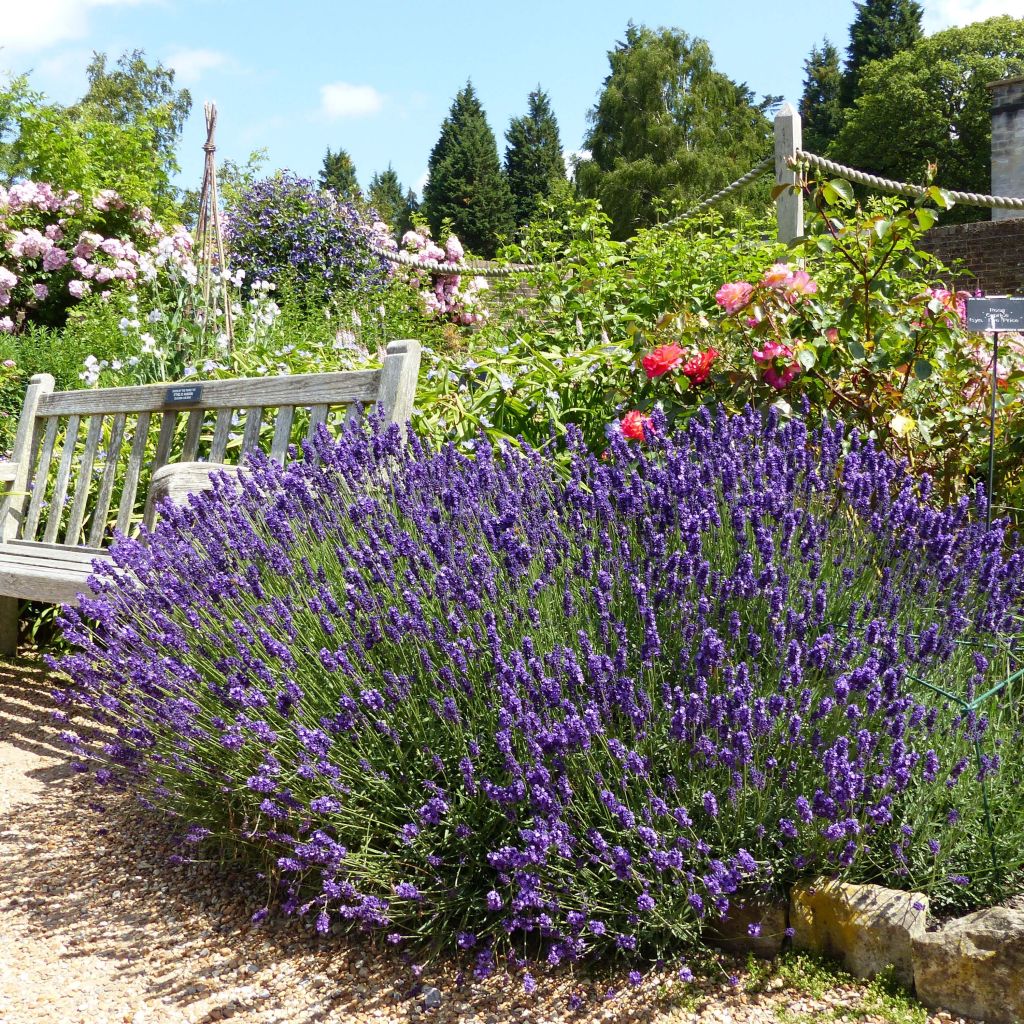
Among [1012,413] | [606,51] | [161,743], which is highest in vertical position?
[606,51]

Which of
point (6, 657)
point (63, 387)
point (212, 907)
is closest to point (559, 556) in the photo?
point (212, 907)

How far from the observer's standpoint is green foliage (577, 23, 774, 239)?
34.7 m

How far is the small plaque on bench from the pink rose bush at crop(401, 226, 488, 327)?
13.9 ft

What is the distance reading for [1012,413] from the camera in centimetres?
335

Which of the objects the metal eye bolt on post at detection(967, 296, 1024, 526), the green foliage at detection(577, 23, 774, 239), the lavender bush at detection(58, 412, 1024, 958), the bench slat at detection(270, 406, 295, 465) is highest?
the green foliage at detection(577, 23, 774, 239)

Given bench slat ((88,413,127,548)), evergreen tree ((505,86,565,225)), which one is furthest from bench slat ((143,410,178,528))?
evergreen tree ((505,86,565,225))

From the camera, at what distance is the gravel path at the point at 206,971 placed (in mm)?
1914

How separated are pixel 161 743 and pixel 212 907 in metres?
0.38

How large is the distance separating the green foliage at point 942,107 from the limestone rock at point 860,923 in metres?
37.1

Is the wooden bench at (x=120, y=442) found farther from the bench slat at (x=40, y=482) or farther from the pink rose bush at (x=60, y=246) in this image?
the pink rose bush at (x=60, y=246)

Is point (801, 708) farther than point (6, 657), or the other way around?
point (6, 657)

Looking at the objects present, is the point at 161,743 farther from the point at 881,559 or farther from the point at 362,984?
the point at 881,559

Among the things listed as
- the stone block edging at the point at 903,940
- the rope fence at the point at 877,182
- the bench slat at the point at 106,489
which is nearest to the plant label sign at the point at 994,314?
the stone block edging at the point at 903,940

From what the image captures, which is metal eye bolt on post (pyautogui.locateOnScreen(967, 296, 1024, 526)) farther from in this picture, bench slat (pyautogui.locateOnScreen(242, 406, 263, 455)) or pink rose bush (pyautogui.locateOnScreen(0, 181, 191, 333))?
pink rose bush (pyautogui.locateOnScreen(0, 181, 191, 333))
